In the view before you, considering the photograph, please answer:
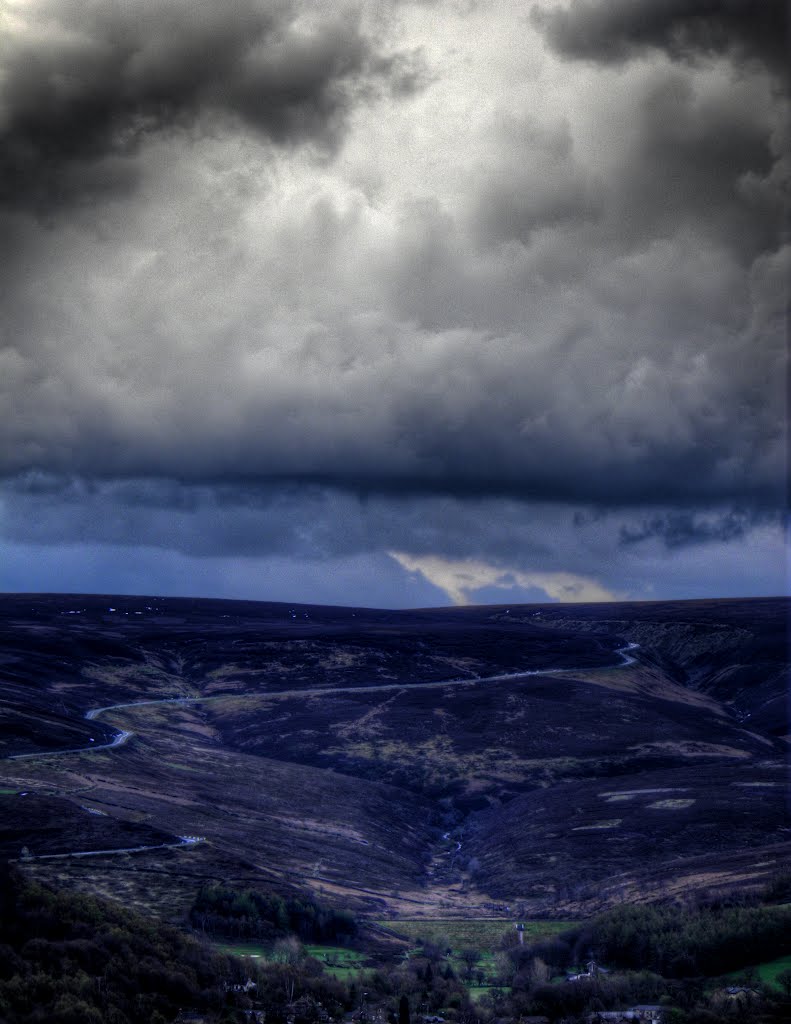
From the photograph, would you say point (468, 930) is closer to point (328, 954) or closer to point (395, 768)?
point (328, 954)

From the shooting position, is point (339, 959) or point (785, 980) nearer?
point (785, 980)

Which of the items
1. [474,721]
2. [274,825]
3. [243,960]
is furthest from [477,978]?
[474,721]

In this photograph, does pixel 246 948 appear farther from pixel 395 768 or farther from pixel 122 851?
pixel 395 768

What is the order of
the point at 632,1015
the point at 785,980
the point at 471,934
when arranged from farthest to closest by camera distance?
the point at 471,934, the point at 785,980, the point at 632,1015

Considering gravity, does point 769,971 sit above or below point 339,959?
above

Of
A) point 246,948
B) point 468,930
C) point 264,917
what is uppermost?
point 246,948

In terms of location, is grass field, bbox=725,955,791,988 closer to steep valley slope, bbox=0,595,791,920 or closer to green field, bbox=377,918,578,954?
steep valley slope, bbox=0,595,791,920

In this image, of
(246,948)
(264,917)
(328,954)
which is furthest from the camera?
(264,917)

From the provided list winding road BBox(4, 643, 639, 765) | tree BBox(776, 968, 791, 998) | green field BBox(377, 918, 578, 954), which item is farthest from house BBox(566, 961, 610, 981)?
winding road BBox(4, 643, 639, 765)

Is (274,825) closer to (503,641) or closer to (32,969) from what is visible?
(32,969)

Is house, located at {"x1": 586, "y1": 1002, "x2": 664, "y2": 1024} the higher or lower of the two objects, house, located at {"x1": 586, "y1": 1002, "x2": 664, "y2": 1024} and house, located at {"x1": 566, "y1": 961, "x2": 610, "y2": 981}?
the higher

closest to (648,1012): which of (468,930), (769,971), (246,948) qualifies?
(769,971)
